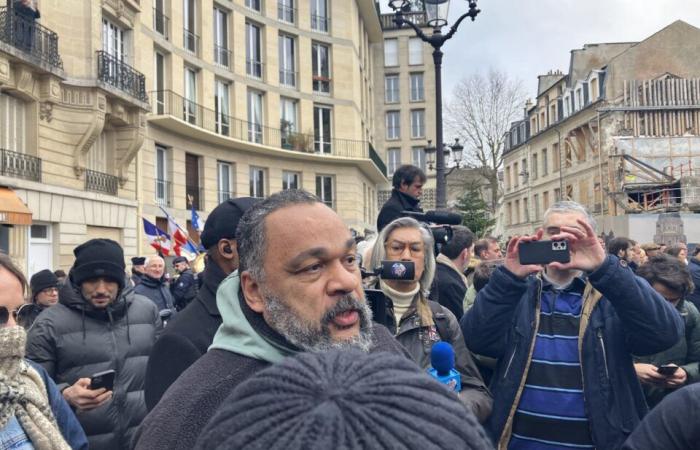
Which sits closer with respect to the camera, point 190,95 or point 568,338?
point 568,338

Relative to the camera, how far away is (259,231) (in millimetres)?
1732

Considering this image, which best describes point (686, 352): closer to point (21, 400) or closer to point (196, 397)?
point (196, 397)

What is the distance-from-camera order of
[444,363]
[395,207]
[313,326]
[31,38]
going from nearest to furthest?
1. [313,326]
2. [444,363]
3. [395,207]
4. [31,38]

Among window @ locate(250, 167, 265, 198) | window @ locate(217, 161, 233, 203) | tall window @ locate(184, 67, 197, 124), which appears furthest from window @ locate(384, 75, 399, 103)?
tall window @ locate(184, 67, 197, 124)

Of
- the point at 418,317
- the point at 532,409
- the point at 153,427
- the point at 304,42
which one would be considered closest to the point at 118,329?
the point at 418,317

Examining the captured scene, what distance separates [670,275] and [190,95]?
76.9 feet

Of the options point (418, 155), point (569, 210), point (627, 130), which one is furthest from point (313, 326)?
Answer: point (418, 155)

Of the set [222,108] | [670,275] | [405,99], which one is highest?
[405,99]

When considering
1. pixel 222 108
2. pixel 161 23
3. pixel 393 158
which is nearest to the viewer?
pixel 161 23

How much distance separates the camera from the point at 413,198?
5629 millimetres

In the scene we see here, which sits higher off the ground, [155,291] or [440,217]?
[440,217]

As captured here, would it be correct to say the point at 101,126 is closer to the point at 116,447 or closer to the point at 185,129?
the point at 185,129

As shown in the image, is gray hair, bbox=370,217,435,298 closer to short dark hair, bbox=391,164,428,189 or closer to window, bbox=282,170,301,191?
short dark hair, bbox=391,164,428,189

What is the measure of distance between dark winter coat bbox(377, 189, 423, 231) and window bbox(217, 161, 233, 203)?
2228 cm
